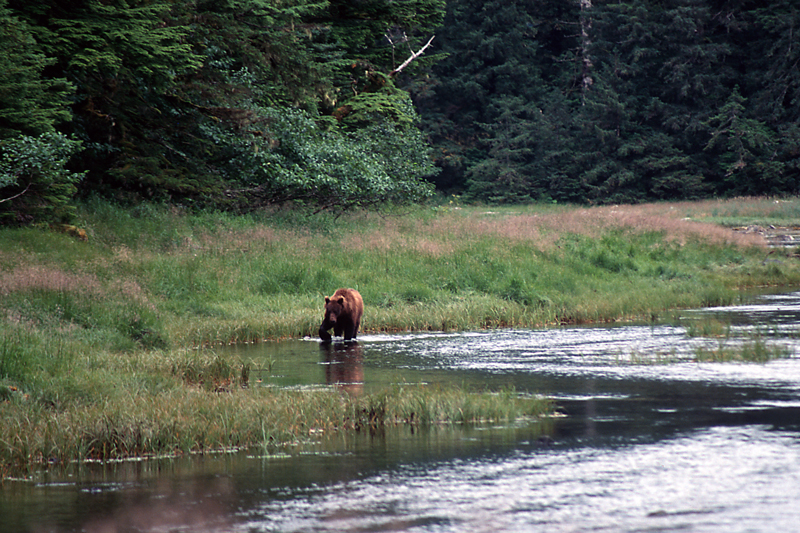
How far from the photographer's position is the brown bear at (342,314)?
50.2 ft

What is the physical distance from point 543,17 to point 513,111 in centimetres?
1007

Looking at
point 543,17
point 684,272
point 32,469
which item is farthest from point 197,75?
point 543,17

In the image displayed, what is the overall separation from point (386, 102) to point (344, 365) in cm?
2256

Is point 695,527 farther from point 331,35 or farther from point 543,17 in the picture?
point 543,17

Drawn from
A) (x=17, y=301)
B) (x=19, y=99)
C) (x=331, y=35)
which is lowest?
(x=17, y=301)

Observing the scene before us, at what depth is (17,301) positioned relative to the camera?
46.4ft

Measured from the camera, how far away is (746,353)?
13.3 meters

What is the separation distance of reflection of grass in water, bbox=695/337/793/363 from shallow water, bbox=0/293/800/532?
1.09 m

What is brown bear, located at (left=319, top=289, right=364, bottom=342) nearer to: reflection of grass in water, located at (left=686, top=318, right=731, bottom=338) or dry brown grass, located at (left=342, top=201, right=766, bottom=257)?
reflection of grass in water, located at (left=686, top=318, right=731, bottom=338)

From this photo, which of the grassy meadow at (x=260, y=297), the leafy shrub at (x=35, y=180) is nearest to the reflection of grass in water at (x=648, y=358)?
the grassy meadow at (x=260, y=297)

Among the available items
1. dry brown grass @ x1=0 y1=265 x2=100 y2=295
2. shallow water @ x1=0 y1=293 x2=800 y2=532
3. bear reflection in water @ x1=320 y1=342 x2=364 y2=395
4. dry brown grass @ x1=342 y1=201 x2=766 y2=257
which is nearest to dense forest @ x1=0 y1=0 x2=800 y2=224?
dry brown grass @ x1=0 y1=265 x2=100 y2=295

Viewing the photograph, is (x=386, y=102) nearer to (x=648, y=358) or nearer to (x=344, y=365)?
(x=344, y=365)

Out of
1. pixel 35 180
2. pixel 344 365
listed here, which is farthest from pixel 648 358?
pixel 35 180

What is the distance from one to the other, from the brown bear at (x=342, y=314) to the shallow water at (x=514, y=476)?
336 cm
